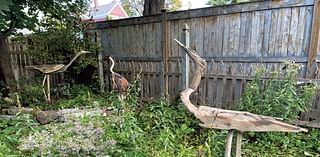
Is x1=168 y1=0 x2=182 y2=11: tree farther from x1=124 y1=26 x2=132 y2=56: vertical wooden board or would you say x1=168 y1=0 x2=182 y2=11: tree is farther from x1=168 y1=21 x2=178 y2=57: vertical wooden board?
x1=168 y1=21 x2=178 y2=57: vertical wooden board

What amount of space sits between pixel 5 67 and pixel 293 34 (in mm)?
5138

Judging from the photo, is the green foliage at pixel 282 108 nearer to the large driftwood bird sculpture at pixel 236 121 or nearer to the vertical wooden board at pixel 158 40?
the large driftwood bird sculpture at pixel 236 121

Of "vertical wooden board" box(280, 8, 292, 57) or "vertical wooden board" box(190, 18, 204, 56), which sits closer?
"vertical wooden board" box(280, 8, 292, 57)

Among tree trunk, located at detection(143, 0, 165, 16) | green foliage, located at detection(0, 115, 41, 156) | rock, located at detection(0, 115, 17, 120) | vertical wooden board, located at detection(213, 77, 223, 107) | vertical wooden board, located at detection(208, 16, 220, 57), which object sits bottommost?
green foliage, located at detection(0, 115, 41, 156)

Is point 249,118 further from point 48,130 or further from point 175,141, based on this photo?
point 48,130

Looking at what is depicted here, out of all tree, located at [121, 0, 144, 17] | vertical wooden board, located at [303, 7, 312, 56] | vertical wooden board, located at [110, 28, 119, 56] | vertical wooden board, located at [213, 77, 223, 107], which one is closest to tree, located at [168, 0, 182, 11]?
tree, located at [121, 0, 144, 17]

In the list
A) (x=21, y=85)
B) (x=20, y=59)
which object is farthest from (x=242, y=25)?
(x=20, y=59)

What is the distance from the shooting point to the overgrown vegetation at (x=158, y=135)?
2490 mm

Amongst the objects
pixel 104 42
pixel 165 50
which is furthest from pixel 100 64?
pixel 165 50

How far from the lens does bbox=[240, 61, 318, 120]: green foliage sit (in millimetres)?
2691

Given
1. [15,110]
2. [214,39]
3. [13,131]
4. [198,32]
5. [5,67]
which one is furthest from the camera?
[5,67]

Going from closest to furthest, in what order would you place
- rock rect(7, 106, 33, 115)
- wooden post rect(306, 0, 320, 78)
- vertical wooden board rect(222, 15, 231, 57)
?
wooden post rect(306, 0, 320, 78)
vertical wooden board rect(222, 15, 231, 57)
rock rect(7, 106, 33, 115)

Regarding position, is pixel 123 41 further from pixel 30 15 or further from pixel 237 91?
pixel 237 91

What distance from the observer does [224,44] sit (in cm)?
353
